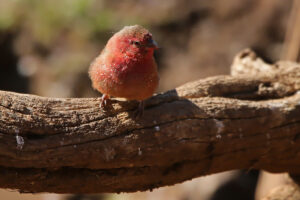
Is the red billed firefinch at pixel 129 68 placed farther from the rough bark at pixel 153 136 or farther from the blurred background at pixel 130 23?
the blurred background at pixel 130 23

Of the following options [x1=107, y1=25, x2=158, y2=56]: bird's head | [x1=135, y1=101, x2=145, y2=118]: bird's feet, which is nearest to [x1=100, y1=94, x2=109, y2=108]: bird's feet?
[x1=135, y1=101, x2=145, y2=118]: bird's feet

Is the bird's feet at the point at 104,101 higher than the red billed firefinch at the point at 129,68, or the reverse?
the red billed firefinch at the point at 129,68

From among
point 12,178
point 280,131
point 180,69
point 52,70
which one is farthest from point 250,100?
point 52,70

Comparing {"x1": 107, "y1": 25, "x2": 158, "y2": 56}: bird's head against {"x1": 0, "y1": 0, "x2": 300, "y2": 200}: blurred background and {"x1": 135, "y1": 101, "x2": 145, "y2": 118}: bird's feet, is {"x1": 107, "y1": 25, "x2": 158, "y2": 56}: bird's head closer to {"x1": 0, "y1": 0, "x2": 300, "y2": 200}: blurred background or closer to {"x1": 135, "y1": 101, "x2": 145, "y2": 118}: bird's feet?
{"x1": 135, "y1": 101, "x2": 145, "y2": 118}: bird's feet

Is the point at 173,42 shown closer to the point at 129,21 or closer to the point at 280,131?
the point at 129,21

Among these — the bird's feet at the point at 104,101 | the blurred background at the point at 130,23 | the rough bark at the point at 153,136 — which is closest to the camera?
the rough bark at the point at 153,136

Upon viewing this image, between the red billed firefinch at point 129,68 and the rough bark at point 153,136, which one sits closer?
the rough bark at point 153,136

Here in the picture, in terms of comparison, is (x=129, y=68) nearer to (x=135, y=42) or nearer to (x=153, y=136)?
(x=135, y=42)

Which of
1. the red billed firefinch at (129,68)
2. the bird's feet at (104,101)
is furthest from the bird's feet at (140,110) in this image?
the bird's feet at (104,101)
